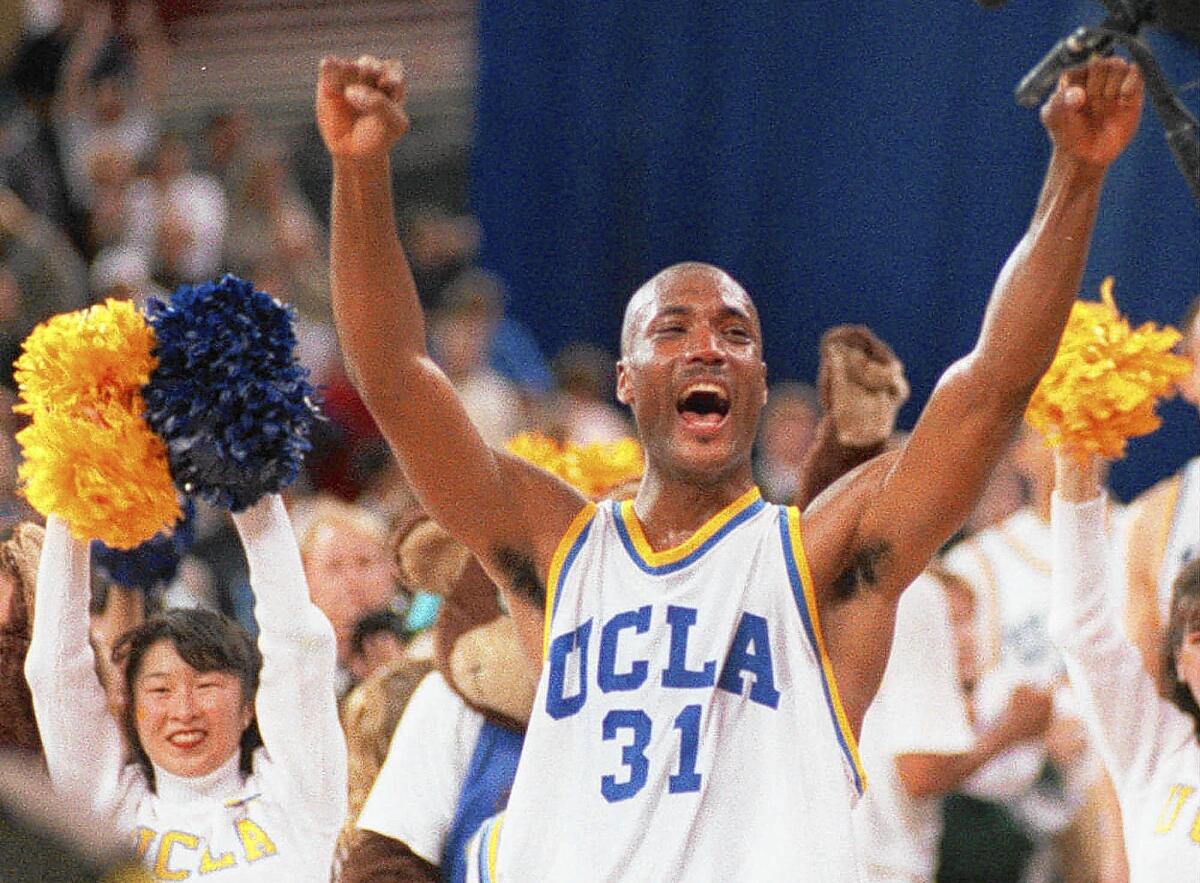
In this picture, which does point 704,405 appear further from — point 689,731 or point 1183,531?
point 1183,531

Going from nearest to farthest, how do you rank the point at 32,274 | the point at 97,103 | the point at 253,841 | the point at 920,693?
the point at 253,841 → the point at 920,693 → the point at 32,274 → the point at 97,103

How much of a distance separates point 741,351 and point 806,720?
25.4 inches

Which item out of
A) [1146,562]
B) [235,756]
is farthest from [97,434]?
[1146,562]

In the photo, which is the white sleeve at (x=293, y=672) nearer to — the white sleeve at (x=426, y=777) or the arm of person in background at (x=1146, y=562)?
the white sleeve at (x=426, y=777)

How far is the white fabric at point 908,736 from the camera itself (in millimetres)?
5934

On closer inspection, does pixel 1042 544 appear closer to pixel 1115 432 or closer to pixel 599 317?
pixel 1115 432

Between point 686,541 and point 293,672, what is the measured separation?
0.87 m

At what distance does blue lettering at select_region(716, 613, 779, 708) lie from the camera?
3.52 meters

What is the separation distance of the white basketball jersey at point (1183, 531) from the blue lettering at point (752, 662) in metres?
2.12

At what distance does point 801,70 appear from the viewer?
32.6 ft

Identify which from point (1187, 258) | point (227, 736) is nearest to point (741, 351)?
point (227, 736)

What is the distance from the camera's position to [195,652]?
4.38m

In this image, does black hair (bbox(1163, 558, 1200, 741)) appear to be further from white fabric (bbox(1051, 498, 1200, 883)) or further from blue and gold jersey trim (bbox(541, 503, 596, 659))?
blue and gold jersey trim (bbox(541, 503, 596, 659))

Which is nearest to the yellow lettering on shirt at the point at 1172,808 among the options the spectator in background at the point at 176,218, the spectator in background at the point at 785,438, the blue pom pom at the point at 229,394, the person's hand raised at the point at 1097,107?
the person's hand raised at the point at 1097,107
